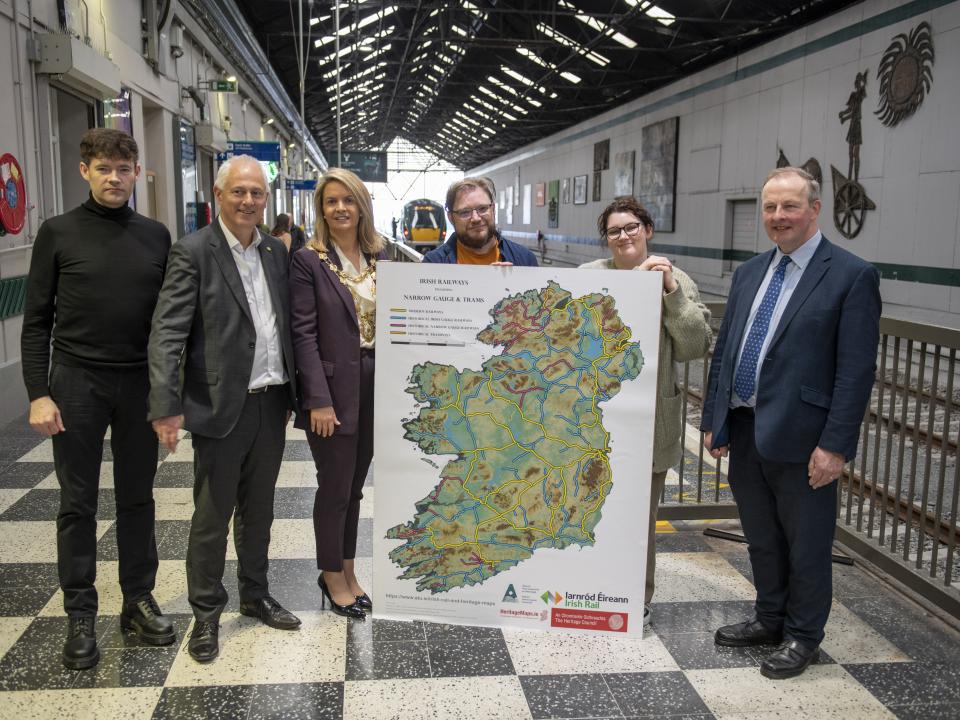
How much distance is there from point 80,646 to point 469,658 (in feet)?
4.23

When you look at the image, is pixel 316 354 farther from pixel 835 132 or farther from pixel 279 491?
pixel 835 132

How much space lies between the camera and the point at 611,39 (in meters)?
19.3

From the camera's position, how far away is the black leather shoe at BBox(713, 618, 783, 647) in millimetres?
2871

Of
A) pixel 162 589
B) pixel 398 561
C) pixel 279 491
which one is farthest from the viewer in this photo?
pixel 279 491

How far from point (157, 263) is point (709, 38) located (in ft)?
56.8

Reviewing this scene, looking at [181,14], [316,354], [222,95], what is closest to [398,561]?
[316,354]

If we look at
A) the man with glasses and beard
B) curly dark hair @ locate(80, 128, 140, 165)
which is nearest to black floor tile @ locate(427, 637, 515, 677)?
the man with glasses and beard

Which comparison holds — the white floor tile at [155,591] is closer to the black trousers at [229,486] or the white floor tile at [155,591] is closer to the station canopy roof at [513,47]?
the black trousers at [229,486]

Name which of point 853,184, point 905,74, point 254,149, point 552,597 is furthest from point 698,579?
point 254,149

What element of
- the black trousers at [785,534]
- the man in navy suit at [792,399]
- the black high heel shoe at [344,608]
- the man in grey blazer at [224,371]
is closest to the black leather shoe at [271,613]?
the man in grey blazer at [224,371]

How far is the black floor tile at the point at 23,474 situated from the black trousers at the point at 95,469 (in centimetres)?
206

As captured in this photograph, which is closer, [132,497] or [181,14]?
[132,497]

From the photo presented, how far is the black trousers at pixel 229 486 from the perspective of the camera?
8.95ft

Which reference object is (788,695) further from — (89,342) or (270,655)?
(89,342)
